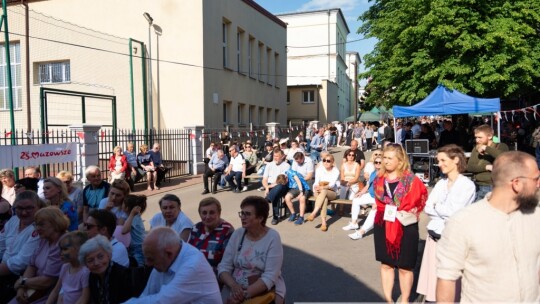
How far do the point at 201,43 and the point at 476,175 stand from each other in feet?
47.6

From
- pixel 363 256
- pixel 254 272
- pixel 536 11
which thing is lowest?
pixel 363 256

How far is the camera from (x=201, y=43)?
1833cm

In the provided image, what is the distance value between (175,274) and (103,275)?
0.66 m

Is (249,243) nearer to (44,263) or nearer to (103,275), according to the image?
(103,275)

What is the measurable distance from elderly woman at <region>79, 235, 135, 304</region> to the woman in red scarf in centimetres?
235

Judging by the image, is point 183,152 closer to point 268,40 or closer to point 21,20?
point 21,20

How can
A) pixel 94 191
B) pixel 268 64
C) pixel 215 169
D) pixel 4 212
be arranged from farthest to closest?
pixel 268 64, pixel 215 169, pixel 94 191, pixel 4 212

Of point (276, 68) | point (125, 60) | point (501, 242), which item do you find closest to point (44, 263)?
point (501, 242)

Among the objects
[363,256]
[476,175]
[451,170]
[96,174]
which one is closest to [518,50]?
[476,175]

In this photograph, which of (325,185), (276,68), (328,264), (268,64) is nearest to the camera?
(328,264)

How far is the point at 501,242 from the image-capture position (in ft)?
7.21

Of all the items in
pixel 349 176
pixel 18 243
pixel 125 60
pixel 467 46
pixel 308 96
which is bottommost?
pixel 18 243

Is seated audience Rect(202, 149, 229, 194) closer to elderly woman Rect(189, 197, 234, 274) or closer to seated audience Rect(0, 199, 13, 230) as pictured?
seated audience Rect(0, 199, 13, 230)

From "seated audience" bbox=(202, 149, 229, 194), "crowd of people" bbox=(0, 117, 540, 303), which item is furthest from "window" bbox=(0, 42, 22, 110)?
"crowd of people" bbox=(0, 117, 540, 303)
